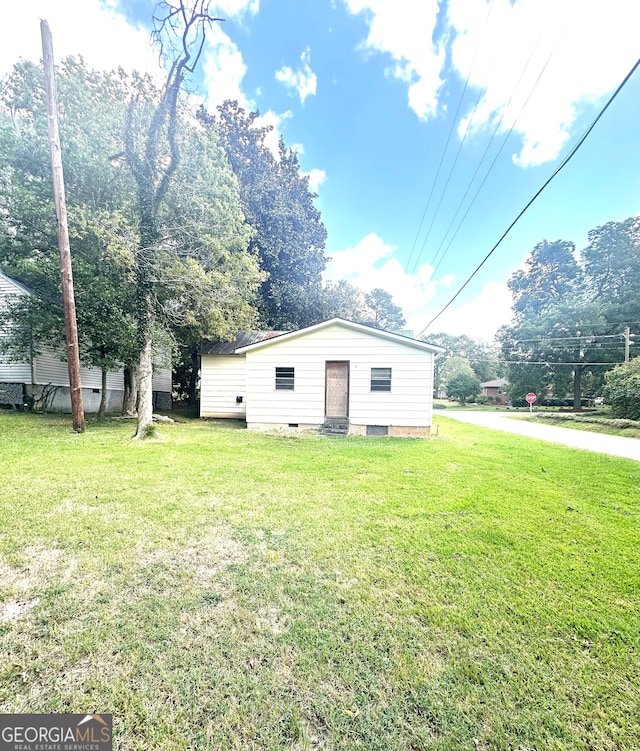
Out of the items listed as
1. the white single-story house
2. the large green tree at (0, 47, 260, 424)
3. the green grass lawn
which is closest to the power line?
the white single-story house

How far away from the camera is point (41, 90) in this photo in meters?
9.57

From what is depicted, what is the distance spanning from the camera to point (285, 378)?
10.8 metres

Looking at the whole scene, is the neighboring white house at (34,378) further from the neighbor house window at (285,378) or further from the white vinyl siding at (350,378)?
the neighbor house window at (285,378)

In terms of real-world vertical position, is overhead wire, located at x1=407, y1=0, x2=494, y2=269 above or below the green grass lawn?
above

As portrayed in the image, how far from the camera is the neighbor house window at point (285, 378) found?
10.8 metres

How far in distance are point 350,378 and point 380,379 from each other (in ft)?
3.20

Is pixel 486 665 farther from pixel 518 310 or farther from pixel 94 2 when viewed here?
pixel 518 310

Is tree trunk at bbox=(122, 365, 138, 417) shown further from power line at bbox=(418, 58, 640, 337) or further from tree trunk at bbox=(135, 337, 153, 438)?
power line at bbox=(418, 58, 640, 337)

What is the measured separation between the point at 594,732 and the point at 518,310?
3796 cm

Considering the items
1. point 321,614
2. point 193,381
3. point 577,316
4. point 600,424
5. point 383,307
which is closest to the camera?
point 321,614

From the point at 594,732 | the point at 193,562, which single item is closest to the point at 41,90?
the point at 193,562
